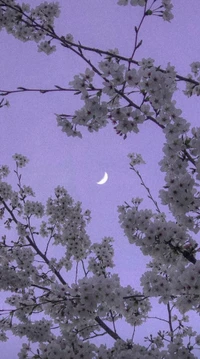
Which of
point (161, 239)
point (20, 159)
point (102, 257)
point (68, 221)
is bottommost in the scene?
point (161, 239)

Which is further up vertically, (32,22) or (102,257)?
(32,22)

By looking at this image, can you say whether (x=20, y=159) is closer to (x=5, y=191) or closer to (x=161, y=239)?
(x=5, y=191)

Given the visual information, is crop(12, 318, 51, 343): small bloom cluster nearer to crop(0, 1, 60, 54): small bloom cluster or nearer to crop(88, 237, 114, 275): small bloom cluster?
crop(88, 237, 114, 275): small bloom cluster

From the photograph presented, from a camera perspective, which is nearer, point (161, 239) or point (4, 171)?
point (161, 239)

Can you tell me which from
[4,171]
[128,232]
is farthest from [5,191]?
[128,232]

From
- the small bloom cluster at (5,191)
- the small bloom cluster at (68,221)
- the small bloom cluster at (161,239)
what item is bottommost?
the small bloom cluster at (161,239)

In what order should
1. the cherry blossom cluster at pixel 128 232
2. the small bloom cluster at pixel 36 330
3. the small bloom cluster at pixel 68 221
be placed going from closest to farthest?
the cherry blossom cluster at pixel 128 232, the small bloom cluster at pixel 36 330, the small bloom cluster at pixel 68 221

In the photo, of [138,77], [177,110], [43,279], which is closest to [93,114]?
[138,77]

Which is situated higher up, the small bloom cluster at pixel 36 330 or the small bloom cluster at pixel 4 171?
the small bloom cluster at pixel 4 171

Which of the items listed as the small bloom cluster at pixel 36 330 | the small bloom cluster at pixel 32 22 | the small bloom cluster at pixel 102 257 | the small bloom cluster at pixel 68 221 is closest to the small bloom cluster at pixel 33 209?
the small bloom cluster at pixel 68 221

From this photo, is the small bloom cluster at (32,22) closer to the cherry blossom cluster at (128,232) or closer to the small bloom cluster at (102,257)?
the cherry blossom cluster at (128,232)

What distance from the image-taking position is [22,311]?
8.23 meters

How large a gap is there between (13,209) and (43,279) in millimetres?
2630

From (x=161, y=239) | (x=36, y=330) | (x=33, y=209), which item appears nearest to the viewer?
(x=161, y=239)
